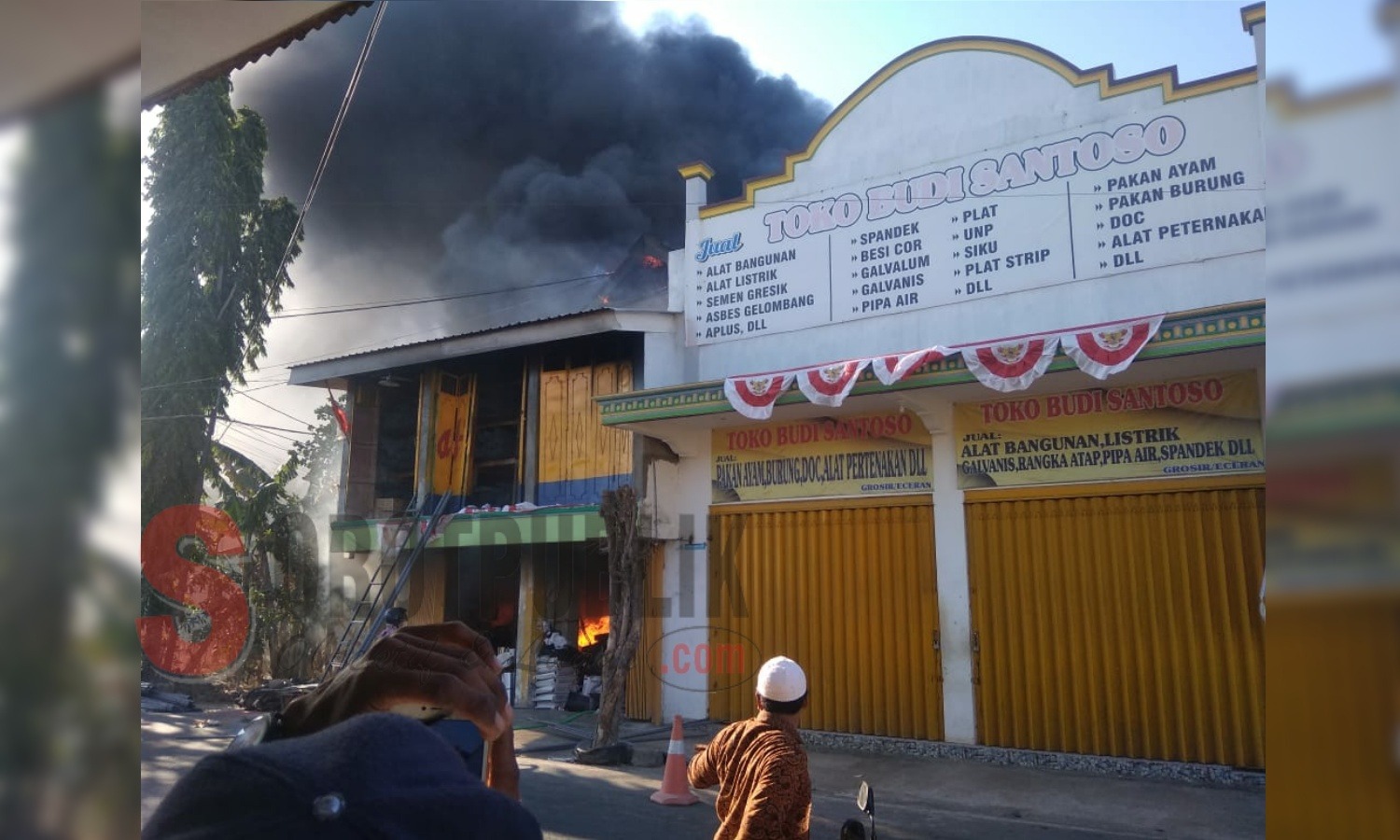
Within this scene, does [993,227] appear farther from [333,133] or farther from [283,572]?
[283,572]

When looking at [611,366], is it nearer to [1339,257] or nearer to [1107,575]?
[1107,575]

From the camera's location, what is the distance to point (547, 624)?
12.4 metres

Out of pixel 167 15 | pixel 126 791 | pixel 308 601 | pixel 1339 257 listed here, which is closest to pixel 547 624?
pixel 308 601

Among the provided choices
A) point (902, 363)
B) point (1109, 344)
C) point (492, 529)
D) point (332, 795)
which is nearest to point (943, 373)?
point (902, 363)

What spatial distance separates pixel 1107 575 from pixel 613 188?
10.3 m

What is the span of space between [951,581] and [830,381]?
7.87 ft

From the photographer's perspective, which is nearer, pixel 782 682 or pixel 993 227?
pixel 782 682

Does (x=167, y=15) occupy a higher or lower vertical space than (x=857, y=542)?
higher

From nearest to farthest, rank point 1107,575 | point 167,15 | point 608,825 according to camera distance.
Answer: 1. point 167,15
2. point 608,825
3. point 1107,575

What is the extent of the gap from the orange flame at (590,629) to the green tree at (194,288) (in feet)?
25.1

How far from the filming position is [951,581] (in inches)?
357

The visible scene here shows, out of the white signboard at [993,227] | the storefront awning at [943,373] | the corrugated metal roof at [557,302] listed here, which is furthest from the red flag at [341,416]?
the white signboard at [993,227]

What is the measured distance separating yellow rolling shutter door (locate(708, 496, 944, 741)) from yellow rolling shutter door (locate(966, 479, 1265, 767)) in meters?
0.61

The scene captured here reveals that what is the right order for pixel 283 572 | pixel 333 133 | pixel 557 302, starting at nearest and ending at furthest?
pixel 333 133, pixel 283 572, pixel 557 302
